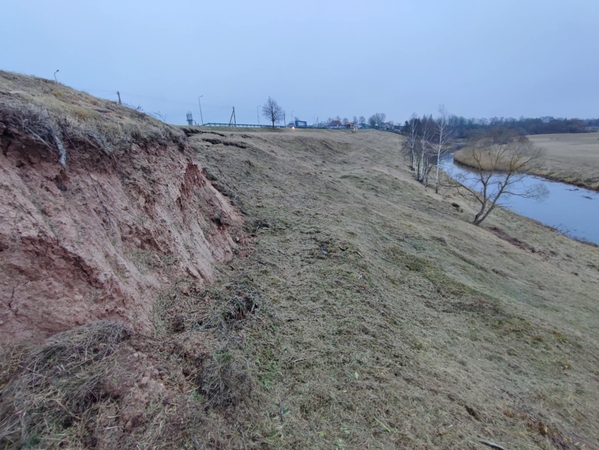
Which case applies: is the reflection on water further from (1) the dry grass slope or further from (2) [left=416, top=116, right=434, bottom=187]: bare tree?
(1) the dry grass slope

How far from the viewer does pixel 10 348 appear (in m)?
2.63

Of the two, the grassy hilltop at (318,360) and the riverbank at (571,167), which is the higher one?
the grassy hilltop at (318,360)

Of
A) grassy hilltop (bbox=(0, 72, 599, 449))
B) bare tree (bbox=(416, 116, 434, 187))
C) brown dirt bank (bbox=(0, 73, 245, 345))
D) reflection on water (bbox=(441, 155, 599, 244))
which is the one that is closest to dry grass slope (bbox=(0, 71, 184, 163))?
brown dirt bank (bbox=(0, 73, 245, 345))

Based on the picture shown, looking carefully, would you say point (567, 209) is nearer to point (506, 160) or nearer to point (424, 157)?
point (506, 160)

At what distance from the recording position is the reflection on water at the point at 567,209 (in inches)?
858

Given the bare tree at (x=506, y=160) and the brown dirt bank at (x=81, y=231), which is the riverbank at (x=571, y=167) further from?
the brown dirt bank at (x=81, y=231)

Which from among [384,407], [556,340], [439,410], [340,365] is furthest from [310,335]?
[556,340]

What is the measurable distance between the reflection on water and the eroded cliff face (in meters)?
23.6

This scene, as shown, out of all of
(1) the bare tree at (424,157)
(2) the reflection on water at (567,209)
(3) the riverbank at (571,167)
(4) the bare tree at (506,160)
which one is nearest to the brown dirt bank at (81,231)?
(4) the bare tree at (506,160)

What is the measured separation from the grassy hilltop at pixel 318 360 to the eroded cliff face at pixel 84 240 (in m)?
0.24

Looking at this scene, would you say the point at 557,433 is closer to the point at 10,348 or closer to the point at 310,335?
the point at 310,335

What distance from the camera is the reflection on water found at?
21781 millimetres

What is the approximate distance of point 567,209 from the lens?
26297 mm

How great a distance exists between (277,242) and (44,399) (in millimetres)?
5101
